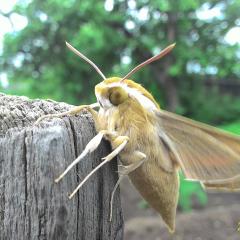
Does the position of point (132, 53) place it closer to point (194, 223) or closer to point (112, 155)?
point (194, 223)

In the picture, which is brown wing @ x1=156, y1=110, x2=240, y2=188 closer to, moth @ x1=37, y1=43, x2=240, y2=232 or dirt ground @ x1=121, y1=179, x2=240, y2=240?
moth @ x1=37, y1=43, x2=240, y2=232

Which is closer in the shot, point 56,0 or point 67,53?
point 56,0

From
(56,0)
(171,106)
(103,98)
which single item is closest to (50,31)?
(56,0)

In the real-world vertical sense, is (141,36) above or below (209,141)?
above

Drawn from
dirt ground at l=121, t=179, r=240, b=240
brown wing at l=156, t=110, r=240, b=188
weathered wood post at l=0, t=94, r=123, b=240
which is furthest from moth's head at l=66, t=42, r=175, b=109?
dirt ground at l=121, t=179, r=240, b=240

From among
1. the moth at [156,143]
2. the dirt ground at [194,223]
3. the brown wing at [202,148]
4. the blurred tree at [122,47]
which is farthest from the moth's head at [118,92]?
the blurred tree at [122,47]

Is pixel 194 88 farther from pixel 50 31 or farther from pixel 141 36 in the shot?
pixel 50 31
